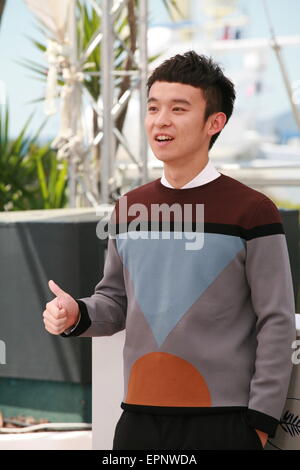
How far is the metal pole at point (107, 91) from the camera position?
466cm

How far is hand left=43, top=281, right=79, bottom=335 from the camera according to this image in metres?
1.45

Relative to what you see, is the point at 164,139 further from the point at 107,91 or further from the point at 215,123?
the point at 107,91

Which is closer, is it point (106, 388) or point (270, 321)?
point (270, 321)

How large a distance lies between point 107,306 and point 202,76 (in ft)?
1.47

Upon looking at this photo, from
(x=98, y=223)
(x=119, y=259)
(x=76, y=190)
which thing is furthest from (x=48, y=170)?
(x=119, y=259)

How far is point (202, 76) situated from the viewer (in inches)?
57.1

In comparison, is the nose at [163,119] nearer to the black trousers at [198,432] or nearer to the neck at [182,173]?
the neck at [182,173]

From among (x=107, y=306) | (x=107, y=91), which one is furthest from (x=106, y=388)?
(x=107, y=91)

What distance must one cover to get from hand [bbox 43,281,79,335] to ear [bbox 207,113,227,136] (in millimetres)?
380

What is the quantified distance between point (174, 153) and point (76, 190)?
397cm

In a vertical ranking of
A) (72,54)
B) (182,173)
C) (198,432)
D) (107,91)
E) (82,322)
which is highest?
(72,54)

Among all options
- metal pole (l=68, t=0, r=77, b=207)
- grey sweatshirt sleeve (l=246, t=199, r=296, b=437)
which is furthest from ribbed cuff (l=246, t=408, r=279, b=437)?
metal pole (l=68, t=0, r=77, b=207)

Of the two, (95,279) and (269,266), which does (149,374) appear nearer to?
(269,266)

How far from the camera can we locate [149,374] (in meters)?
1.43
